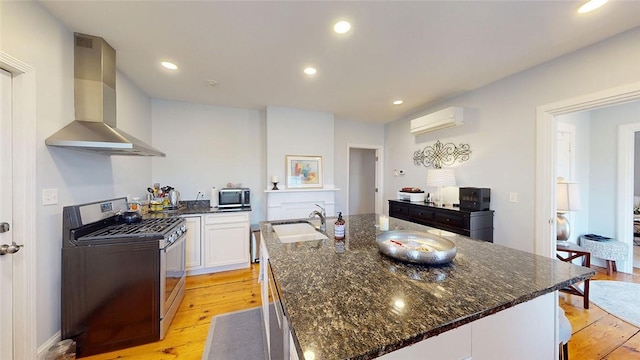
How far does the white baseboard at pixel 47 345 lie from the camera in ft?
5.14

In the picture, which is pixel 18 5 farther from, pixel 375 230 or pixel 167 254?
pixel 375 230

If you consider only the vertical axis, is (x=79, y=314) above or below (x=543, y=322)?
below

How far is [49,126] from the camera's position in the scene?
1650mm

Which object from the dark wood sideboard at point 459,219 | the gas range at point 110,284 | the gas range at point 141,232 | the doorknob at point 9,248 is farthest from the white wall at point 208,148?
the dark wood sideboard at point 459,219

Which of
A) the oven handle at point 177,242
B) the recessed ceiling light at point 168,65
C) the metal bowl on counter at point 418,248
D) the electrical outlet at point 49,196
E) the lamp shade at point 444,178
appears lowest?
the oven handle at point 177,242

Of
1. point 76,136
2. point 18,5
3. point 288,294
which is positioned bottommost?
point 288,294

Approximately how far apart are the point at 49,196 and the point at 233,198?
6.51 feet

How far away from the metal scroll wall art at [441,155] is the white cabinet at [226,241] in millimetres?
3051

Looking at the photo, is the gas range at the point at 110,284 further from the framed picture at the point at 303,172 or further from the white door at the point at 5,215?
the framed picture at the point at 303,172

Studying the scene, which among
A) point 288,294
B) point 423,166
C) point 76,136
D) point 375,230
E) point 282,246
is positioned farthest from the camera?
point 423,166

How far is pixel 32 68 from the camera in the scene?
4.96ft

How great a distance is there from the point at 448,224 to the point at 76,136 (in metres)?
3.83

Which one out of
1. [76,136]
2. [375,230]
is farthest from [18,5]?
[375,230]

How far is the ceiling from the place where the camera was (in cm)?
162
